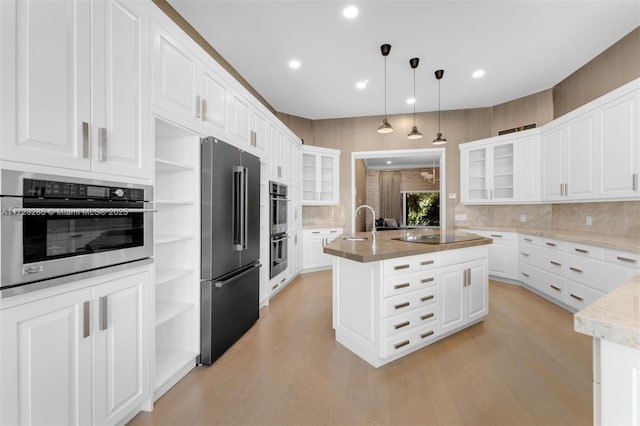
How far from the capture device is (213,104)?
2.36 metres

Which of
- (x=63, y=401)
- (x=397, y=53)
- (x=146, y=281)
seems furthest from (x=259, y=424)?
(x=397, y=53)

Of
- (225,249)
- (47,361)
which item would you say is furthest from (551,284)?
(47,361)

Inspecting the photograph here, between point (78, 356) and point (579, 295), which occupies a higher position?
point (78, 356)

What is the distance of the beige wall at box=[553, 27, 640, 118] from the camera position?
10.1 ft

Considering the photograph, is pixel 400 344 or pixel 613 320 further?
pixel 400 344

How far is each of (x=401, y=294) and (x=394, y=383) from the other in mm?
620

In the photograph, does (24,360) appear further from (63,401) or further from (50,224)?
(50,224)

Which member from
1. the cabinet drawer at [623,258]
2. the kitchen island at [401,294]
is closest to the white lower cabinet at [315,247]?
the kitchen island at [401,294]

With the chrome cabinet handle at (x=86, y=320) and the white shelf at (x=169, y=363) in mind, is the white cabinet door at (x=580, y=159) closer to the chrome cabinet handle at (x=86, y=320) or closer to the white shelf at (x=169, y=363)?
the white shelf at (x=169, y=363)

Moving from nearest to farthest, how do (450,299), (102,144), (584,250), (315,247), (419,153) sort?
(102,144)
(450,299)
(584,250)
(315,247)
(419,153)

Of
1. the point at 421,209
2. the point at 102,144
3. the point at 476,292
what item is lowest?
the point at 476,292

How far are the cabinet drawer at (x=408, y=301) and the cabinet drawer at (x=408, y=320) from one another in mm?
38

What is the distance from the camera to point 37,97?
1.11 meters

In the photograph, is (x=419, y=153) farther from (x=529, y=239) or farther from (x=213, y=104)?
(x=213, y=104)
